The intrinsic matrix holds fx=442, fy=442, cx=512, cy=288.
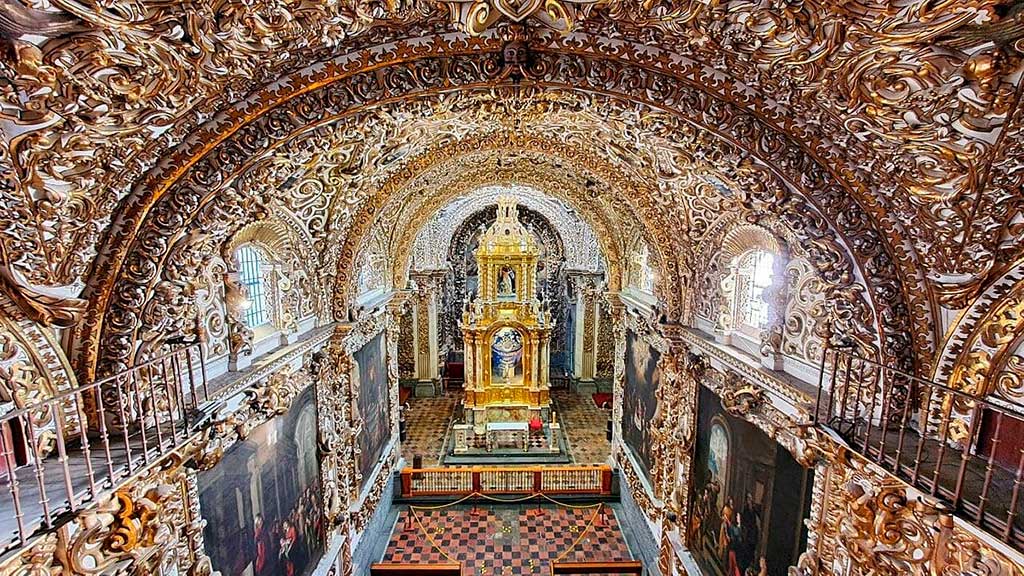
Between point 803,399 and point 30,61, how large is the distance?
7.06 m

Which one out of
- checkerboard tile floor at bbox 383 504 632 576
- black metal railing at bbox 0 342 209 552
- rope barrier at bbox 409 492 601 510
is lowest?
checkerboard tile floor at bbox 383 504 632 576

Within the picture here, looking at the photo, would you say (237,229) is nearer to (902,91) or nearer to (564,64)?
(564,64)

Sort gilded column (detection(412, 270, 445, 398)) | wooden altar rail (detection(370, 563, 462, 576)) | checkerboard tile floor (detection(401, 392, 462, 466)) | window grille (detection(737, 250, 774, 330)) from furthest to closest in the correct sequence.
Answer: gilded column (detection(412, 270, 445, 398)) → checkerboard tile floor (detection(401, 392, 462, 466)) → wooden altar rail (detection(370, 563, 462, 576)) → window grille (detection(737, 250, 774, 330))

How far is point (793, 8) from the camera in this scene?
2.89 metres

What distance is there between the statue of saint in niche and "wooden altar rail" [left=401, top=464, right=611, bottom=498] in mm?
7082

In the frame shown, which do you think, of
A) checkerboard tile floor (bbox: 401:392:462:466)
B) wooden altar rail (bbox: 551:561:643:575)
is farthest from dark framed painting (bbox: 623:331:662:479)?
checkerboard tile floor (bbox: 401:392:462:466)

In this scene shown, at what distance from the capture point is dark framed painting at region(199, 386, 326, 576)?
17.0 feet

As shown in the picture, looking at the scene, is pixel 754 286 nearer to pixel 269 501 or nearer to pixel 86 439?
pixel 269 501

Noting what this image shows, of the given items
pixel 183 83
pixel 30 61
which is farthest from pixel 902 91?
pixel 30 61

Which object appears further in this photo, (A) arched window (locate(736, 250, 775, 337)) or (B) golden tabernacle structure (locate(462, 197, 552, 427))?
(B) golden tabernacle structure (locate(462, 197, 552, 427))

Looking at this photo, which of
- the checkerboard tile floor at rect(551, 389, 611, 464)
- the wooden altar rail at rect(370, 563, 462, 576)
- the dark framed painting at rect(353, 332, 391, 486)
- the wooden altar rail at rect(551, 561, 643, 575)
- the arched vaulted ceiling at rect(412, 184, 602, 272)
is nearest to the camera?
the wooden altar rail at rect(370, 563, 462, 576)

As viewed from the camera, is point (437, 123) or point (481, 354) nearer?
point (437, 123)

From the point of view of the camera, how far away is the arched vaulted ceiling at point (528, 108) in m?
2.79

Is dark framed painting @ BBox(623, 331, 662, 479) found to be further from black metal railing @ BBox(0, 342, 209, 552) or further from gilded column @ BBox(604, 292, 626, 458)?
black metal railing @ BBox(0, 342, 209, 552)
